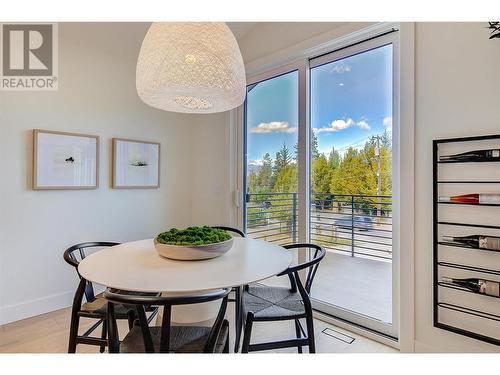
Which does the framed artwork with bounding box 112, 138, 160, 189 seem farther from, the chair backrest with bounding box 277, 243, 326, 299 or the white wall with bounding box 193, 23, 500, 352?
the white wall with bounding box 193, 23, 500, 352

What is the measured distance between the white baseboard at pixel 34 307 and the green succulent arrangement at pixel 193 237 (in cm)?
174

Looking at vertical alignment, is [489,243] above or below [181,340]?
above

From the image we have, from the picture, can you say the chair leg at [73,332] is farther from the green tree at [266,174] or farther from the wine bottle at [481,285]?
the wine bottle at [481,285]

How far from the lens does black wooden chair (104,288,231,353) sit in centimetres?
111

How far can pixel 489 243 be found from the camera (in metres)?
1.56

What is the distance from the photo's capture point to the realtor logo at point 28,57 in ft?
7.74

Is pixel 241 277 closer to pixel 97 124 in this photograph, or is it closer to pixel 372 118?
pixel 372 118

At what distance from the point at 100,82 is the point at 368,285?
120 inches

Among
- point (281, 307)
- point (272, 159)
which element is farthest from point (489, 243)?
point (272, 159)

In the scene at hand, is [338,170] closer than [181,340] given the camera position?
No

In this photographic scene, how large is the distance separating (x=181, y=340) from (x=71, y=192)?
2005mm

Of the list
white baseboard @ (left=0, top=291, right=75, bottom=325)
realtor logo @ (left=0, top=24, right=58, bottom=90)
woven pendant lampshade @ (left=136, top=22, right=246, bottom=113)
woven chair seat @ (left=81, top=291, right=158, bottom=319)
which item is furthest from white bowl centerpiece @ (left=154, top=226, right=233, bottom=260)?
realtor logo @ (left=0, top=24, right=58, bottom=90)

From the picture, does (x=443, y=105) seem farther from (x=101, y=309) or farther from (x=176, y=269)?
(x=101, y=309)
